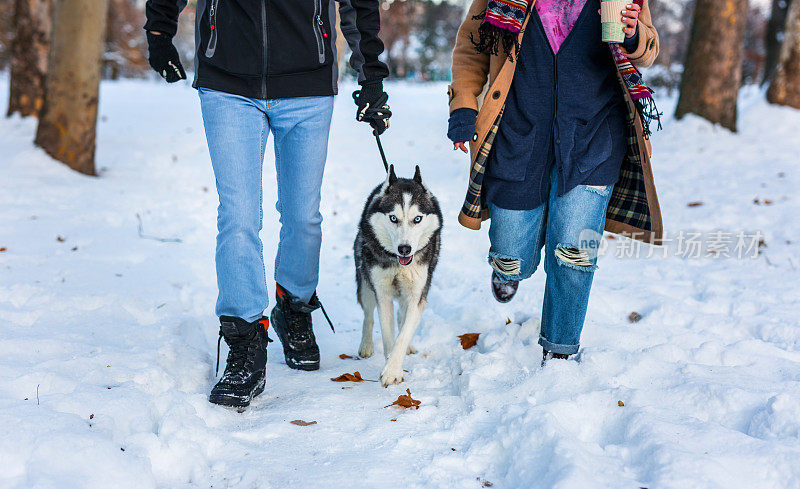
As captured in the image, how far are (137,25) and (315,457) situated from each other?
156 ft

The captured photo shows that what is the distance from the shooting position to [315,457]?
2.40 meters

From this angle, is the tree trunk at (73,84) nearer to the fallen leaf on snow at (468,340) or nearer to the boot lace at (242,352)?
the boot lace at (242,352)

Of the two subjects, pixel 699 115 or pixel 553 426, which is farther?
pixel 699 115

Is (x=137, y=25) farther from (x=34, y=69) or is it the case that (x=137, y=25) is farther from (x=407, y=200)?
(x=407, y=200)

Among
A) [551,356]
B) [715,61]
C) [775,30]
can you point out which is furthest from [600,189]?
[775,30]

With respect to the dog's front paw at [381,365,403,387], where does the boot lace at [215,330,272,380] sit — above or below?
above

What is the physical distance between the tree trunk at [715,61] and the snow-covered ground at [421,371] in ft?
6.72

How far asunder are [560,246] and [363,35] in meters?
1.49

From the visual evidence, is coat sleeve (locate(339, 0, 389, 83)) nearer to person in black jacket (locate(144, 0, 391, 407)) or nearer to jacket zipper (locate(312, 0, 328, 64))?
person in black jacket (locate(144, 0, 391, 407))

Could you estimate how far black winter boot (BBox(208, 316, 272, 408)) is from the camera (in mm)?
2850

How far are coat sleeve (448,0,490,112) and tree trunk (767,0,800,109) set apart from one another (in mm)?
7917

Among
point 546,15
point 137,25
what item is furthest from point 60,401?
point 137,25

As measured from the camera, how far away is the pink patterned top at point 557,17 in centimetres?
290

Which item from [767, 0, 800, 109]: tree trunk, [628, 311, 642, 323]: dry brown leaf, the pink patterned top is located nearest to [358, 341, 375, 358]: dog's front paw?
[628, 311, 642, 323]: dry brown leaf
